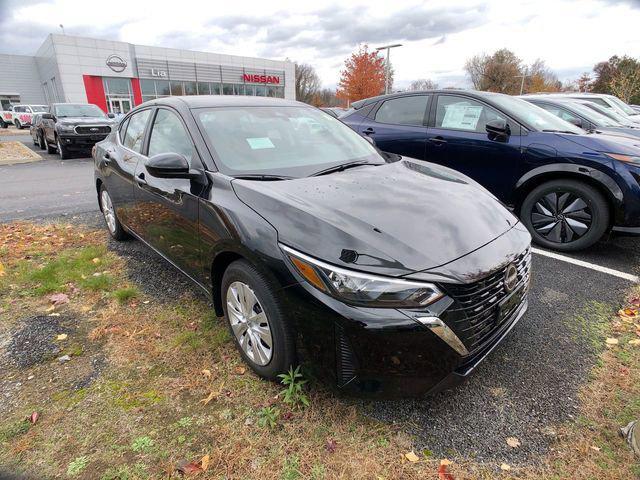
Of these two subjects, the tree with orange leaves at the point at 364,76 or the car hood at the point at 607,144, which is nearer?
the car hood at the point at 607,144

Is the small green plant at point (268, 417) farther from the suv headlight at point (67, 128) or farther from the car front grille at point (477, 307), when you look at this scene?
the suv headlight at point (67, 128)

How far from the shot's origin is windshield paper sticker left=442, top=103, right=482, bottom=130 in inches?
187

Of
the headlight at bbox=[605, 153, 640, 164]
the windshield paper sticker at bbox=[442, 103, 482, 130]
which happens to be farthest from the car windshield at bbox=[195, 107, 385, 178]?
the headlight at bbox=[605, 153, 640, 164]

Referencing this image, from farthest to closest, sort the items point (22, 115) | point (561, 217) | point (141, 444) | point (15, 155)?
point (22, 115)
point (15, 155)
point (561, 217)
point (141, 444)

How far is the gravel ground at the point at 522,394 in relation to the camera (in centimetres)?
198

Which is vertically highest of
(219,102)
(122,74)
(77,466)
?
(122,74)

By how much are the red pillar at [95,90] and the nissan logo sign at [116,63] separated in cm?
157

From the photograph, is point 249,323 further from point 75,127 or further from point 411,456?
point 75,127

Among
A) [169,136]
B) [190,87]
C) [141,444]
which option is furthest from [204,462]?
[190,87]

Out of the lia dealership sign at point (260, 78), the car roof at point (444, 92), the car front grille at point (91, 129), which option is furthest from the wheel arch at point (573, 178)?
the lia dealership sign at point (260, 78)

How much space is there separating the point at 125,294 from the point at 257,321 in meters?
1.75

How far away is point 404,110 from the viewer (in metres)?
5.42

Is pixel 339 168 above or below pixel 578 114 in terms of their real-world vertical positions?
below

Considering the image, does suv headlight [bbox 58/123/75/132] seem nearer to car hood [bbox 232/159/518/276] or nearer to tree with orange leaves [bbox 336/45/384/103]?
car hood [bbox 232/159/518/276]
